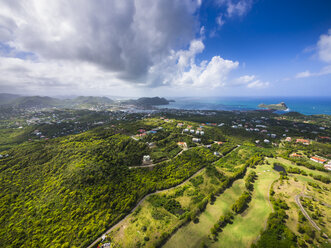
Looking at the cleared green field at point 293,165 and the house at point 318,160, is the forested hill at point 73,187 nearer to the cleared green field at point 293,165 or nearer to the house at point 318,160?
the cleared green field at point 293,165

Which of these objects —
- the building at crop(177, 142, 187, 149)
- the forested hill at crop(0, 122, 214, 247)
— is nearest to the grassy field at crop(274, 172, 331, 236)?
the forested hill at crop(0, 122, 214, 247)

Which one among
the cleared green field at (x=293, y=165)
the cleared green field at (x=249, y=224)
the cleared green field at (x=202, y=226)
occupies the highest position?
the cleared green field at (x=293, y=165)

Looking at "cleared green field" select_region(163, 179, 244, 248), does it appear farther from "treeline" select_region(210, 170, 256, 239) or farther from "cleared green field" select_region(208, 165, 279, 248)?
"cleared green field" select_region(208, 165, 279, 248)

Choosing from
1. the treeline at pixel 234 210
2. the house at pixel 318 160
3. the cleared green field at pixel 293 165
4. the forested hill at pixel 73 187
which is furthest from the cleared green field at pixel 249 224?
the house at pixel 318 160

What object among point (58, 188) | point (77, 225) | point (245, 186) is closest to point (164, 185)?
point (77, 225)

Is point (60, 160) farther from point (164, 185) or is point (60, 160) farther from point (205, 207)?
point (205, 207)

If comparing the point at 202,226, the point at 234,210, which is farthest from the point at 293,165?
the point at 202,226
